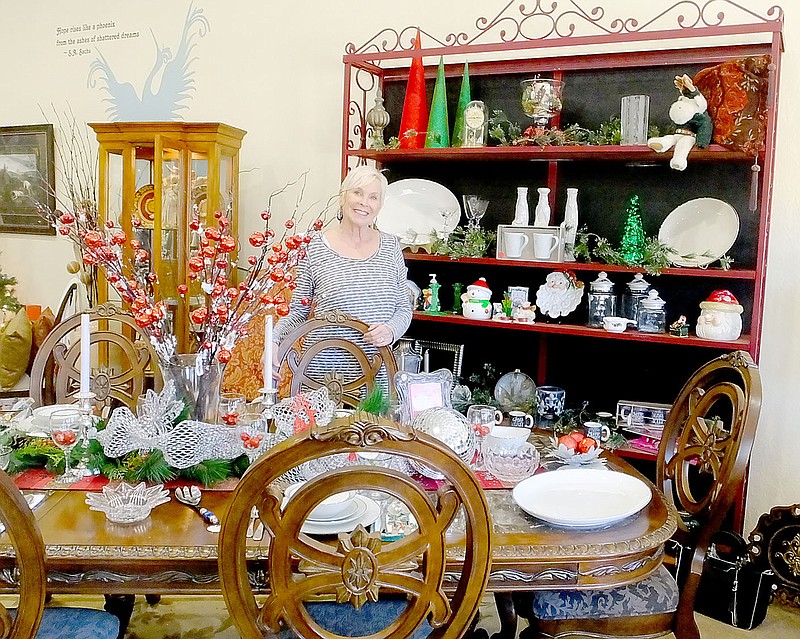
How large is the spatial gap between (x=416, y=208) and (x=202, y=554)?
216 centimetres

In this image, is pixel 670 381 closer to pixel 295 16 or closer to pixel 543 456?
pixel 543 456

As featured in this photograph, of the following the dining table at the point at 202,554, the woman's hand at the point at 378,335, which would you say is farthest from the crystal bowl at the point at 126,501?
the woman's hand at the point at 378,335

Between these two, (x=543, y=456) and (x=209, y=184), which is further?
(x=209, y=184)

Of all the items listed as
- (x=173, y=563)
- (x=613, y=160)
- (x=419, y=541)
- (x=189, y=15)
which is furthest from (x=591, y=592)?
(x=189, y=15)

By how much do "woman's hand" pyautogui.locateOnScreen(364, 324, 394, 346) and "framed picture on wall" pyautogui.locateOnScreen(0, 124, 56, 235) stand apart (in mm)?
2646

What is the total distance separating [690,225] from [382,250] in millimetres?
1144

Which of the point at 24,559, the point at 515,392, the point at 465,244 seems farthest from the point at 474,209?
the point at 24,559

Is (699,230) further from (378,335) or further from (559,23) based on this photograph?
(378,335)

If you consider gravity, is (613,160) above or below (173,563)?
above

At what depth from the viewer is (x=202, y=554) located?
57.7 inches

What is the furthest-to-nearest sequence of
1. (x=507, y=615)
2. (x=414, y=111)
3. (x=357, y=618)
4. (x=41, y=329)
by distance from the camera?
(x=41, y=329) → (x=414, y=111) → (x=507, y=615) → (x=357, y=618)

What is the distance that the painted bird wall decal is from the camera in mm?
4062

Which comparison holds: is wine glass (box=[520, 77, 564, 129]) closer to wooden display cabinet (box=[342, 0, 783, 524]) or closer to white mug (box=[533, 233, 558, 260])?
wooden display cabinet (box=[342, 0, 783, 524])

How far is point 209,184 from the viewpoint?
3.64 meters
